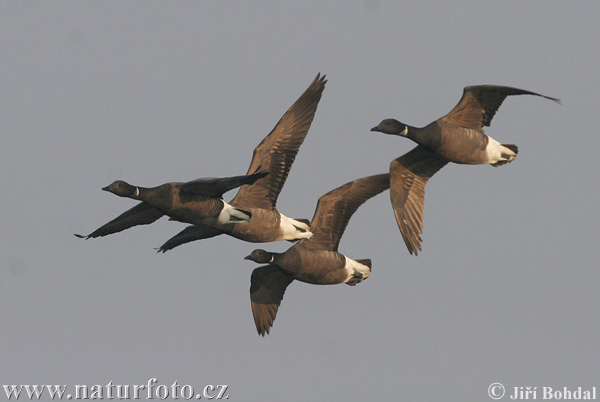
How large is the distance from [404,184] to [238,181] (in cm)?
507

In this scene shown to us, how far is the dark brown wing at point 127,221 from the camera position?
24.4 m

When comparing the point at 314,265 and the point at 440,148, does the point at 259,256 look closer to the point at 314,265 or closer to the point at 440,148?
the point at 314,265

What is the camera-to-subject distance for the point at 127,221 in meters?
24.6

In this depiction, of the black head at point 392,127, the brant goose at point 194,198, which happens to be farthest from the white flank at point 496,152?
the brant goose at point 194,198

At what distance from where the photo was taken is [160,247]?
2602 centimetres

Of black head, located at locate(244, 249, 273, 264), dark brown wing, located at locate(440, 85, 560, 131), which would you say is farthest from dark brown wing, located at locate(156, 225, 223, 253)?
dark brown wing, located at locate(440, 85, 560, 131)

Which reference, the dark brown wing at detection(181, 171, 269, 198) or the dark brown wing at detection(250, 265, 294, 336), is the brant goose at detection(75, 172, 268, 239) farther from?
the dark brown wing at detection(250, 265, 294, 336)

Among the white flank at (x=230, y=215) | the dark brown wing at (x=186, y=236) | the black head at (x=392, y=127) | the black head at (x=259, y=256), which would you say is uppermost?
the black head at (x=392, y=127)

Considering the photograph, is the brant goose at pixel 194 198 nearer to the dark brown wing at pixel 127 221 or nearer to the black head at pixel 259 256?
the black head at pixel 259 256

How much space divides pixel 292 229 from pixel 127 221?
11.9 ft

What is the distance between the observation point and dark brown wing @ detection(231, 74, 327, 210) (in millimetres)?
23938

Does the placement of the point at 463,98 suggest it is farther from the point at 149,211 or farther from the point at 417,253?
the point at 149,211

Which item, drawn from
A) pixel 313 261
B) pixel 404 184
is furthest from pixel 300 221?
pixel 404 184

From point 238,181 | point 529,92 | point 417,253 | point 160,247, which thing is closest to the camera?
point 238,181
